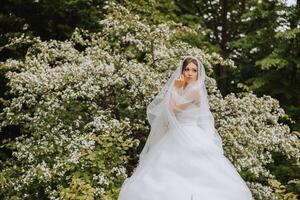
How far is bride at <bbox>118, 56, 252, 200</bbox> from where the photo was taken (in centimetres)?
555

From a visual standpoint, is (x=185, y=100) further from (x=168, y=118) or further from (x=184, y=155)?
(x=184, y=155)

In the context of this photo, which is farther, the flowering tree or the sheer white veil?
the flowering tree

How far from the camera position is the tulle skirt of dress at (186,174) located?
549cm

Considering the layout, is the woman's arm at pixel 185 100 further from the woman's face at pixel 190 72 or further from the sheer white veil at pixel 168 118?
the woman's face at pixel 190 72

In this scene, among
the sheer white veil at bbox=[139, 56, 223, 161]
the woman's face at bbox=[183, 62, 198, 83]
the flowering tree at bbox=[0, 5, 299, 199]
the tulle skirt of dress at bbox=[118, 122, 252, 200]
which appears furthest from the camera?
the flowering tree at bbox=[0, 5, 299, 199]

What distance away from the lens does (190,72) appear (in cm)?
658

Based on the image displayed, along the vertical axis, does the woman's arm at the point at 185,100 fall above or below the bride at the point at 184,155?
above

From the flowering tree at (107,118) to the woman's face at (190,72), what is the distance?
4.60 feet

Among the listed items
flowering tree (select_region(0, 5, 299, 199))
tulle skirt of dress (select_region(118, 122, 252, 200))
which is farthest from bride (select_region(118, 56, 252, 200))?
flowering tree (select_region(0, 5, 299, 199))

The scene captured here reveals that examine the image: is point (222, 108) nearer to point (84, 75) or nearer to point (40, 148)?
point (84, 75)

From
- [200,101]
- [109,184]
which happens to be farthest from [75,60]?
[200,101]

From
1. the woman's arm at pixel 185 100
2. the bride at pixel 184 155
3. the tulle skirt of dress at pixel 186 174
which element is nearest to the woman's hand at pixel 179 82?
the bride at pixel 184 155

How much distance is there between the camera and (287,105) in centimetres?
1307

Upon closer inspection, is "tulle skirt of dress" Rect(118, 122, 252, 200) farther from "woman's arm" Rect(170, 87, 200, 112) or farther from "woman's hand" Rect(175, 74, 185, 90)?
"woman's hand" Rect(175, 74, 185, 90)
